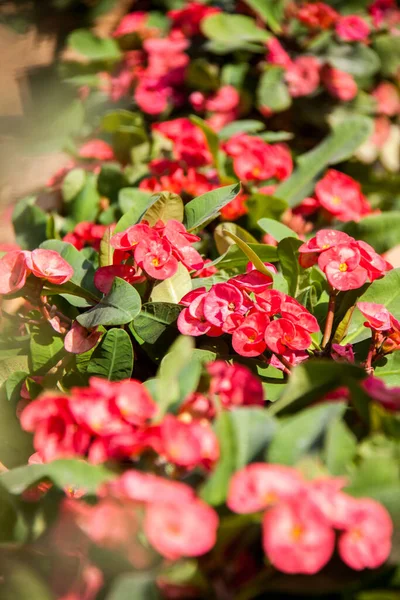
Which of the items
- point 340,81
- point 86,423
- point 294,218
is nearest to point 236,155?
point 294,218

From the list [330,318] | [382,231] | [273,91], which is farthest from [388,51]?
[330,318]

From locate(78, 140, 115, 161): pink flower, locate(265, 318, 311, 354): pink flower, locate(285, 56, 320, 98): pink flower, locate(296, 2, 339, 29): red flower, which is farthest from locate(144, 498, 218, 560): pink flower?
locate(296, 2, 339, 29): red flower

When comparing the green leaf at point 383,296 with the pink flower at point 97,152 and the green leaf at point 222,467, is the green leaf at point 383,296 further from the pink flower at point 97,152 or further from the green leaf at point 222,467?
the pink flower at point 97,152

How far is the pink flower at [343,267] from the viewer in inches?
37.9

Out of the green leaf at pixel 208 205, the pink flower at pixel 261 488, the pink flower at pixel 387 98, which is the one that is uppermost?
the pink flower at pixel 261 488

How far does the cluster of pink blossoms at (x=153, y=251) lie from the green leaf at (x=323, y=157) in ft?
2.12

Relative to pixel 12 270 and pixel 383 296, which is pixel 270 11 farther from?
pixel 12 270

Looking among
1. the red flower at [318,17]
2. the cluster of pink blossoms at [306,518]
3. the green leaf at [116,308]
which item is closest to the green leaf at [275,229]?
the green leaf at [116,308]

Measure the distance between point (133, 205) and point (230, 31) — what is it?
49.6 inches

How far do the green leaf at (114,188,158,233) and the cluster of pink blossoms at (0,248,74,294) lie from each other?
170 mm

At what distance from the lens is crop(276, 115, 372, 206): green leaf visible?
164 cm

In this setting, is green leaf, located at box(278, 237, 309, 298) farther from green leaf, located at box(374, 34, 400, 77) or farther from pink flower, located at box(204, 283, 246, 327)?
green leaf, located at box(374, 34, 400, 77)

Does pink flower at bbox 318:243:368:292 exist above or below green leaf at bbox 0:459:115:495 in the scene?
below

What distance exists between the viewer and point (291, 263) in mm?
1132
